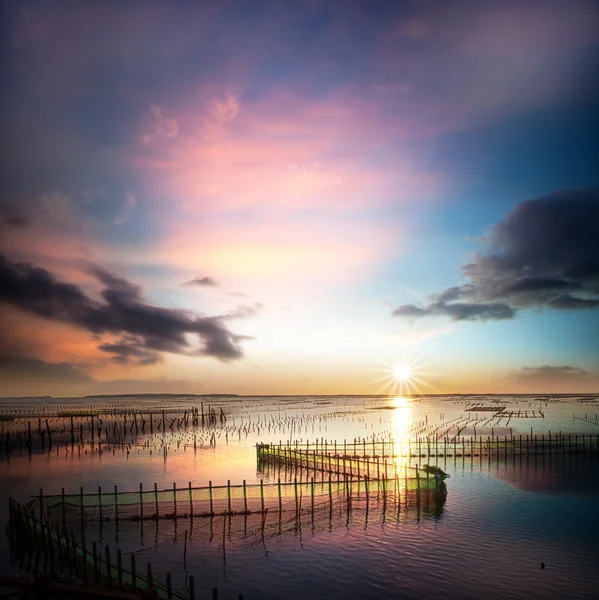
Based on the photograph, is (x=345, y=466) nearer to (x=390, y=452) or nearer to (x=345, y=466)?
(x=345, y=466)

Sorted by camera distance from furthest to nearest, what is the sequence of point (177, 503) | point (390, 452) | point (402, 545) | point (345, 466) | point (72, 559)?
point (390, 452) < point (345, 466) < point (177, 503) < point (402, 545) < point (72, 559)

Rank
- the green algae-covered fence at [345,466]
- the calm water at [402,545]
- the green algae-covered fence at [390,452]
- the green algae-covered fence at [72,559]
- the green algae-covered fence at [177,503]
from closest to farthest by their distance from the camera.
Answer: the green algae-covered fence at [72,559]
the calm water at [402,545]
the green algae-covered fence at [177,503]
the green algae-covered fence at [345,466]
the green algae-covered fence at [390,452]

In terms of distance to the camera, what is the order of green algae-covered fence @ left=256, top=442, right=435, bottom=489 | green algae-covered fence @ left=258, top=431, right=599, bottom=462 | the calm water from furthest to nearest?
green algae-covered fence @ left=258, top=431, right=599, bottom=462
green algae-covered fence @ left=256, top=442, right=435, bottom=489
the calm water

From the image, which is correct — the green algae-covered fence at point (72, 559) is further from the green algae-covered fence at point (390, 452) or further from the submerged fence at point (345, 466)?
the green algae-covered fence at point (390, 452)

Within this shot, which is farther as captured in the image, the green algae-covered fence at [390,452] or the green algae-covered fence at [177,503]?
the green algae-covered fence at [390,452]

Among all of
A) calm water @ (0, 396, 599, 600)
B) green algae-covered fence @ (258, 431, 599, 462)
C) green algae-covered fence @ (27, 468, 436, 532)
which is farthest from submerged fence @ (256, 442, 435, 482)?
green algae-covered fence @ (27, 468, 436, 532)

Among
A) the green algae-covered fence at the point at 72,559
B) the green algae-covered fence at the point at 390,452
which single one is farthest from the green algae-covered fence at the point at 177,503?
the green algae-covered fence at the point at 390,452

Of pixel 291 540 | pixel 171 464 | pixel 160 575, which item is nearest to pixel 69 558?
pixel 160 575

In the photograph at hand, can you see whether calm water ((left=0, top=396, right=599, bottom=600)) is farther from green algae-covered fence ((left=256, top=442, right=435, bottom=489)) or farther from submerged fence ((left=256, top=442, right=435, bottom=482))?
green algae-covered fence ((left=256, top=442, right=435, bottom=489))

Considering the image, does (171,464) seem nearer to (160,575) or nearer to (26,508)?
(26,508)

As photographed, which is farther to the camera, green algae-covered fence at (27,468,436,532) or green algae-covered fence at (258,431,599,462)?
green algae-covered fence at (258,431,599,462)

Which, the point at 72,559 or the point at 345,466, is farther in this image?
the point at 345,466

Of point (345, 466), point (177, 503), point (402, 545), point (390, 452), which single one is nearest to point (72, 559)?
point (177, 503)

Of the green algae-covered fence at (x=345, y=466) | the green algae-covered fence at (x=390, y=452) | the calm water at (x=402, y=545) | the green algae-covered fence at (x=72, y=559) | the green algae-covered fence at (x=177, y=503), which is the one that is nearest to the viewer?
the green algae-covered fence at (x=72, y=559)
